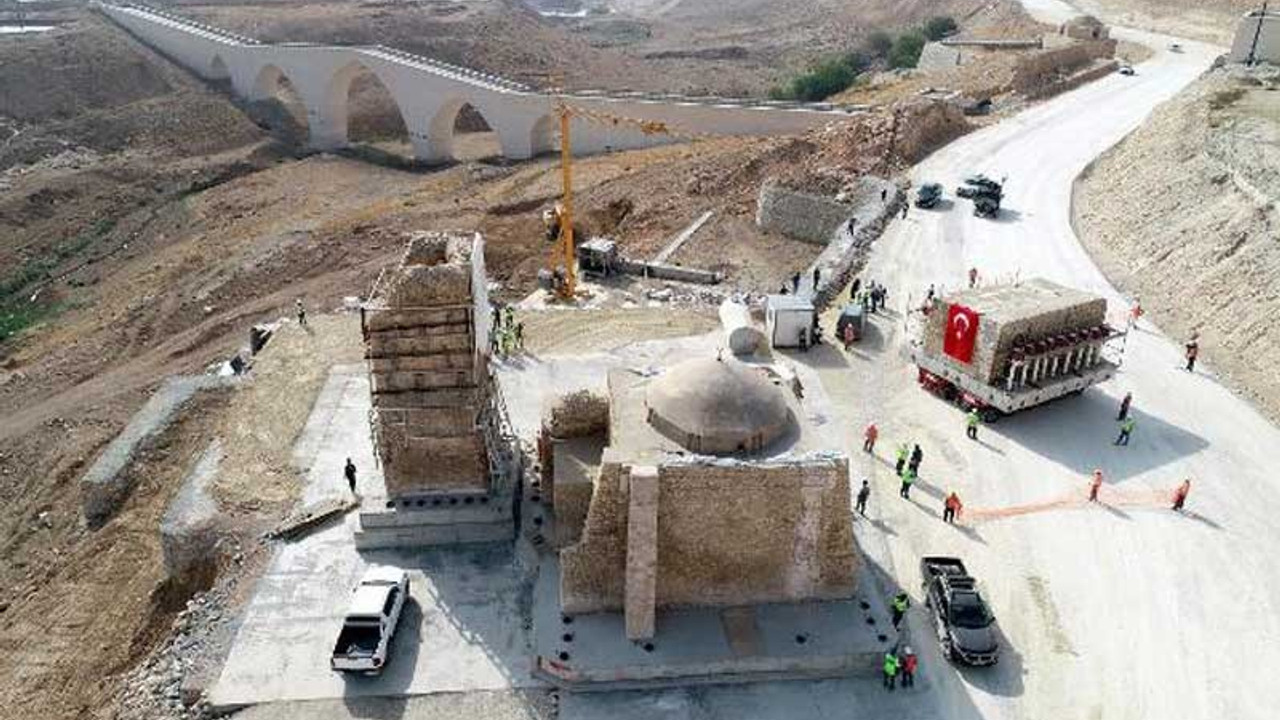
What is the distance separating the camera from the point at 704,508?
16219 mm

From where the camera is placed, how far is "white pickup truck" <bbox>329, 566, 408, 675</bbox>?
619 inches

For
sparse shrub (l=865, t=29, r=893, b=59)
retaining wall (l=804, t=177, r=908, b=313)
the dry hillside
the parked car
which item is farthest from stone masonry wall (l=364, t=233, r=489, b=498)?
sparse shrub (l=865, t=29, r=893, b=59)

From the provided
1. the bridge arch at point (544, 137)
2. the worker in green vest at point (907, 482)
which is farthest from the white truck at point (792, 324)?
the bridge arch at point (544, 137)

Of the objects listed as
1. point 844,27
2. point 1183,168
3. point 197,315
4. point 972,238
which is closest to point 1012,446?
point 972,238

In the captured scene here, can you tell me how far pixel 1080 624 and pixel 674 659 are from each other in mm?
7100

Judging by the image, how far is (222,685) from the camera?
52.0 ft

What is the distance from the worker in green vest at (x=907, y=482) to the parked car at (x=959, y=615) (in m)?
3.04

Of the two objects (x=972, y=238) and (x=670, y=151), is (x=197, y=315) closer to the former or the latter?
(x=670, y=151)

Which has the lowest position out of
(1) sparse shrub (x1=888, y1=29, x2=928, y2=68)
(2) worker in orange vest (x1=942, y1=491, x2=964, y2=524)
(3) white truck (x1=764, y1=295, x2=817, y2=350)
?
(2) worker in orange vest (x1=942, y1=491, x2=964, y2=524)

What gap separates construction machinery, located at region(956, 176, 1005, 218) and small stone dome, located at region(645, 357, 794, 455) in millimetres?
20712

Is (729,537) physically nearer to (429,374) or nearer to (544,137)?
(429,374)

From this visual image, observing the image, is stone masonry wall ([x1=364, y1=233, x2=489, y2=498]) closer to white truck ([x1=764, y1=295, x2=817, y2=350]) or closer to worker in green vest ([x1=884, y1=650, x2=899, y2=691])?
worker in green vest ([x1=884, y1=650, x2=899, y2=691])

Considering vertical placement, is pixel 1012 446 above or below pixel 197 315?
above

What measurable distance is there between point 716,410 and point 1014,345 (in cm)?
902
